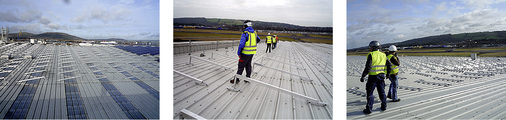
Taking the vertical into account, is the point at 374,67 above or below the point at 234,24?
below

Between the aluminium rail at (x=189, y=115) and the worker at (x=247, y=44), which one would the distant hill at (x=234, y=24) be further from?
the aluminium rail at (x=189, y=115)

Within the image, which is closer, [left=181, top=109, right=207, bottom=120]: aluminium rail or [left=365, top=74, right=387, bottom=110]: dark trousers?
[left=181, top=109, right=207, bottom=120]: aluminium rail

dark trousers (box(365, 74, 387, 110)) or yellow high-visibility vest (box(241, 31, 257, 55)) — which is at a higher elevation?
yellow high-visibility vest (box(241, 31, 257, 55))

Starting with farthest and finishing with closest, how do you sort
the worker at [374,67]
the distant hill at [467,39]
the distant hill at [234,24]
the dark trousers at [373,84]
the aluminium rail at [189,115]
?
the distant hill at [467,39] < the dark trousers at [373,84] < the worker at [374,67] < the distant hill at [234,24] < the aluminium rail at [189,115]

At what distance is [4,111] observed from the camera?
2949 millimetres

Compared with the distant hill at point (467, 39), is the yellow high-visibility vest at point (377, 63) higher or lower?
lower

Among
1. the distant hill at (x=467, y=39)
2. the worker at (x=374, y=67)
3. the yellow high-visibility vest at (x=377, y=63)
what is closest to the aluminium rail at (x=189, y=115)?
the worker at (x=374, y=67)

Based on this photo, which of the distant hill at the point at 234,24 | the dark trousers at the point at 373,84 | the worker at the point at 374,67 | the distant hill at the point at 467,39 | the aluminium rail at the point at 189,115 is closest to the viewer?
the aluminium rail at the point at 189,115

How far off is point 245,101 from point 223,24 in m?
0.96

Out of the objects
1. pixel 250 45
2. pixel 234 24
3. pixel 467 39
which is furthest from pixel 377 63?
pixel 467 39

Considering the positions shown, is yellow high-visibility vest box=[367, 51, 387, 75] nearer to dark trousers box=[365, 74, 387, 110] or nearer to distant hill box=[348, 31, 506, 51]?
dark trousers box=[365, 74, 387, 110]

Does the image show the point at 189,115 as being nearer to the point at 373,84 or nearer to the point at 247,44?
the point at 247,44

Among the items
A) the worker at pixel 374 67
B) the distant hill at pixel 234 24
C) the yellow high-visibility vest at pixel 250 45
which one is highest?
the distant hill at pixel 234 24

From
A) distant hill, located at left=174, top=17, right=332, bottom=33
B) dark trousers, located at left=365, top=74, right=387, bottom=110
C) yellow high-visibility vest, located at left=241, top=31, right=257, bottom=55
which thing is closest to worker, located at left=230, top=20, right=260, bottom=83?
yellow high-visibility vest, located at left=241, top=31, right=257, bottom=55
